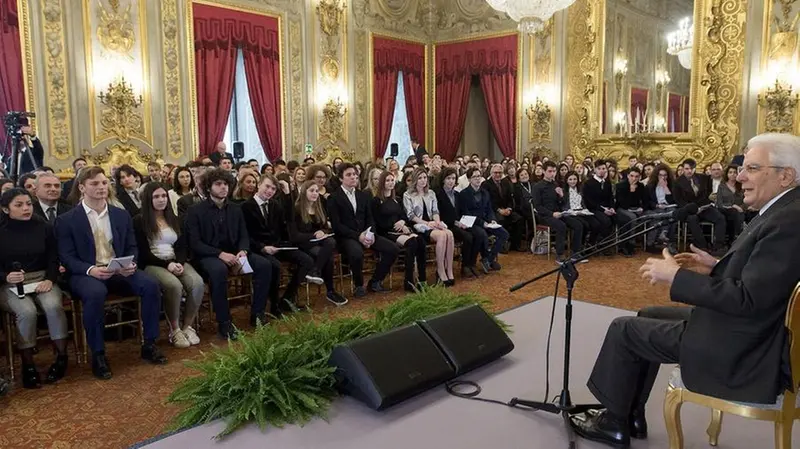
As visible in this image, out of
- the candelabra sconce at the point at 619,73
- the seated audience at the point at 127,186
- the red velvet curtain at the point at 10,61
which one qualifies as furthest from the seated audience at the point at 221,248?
the candelabra sconce at the point at 619,73

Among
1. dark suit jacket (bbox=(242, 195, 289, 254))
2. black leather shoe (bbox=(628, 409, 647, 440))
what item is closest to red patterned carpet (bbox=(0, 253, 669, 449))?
dark suit jacket (bbox=(242, 195, 289, 254))

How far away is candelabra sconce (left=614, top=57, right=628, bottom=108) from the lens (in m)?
10.9

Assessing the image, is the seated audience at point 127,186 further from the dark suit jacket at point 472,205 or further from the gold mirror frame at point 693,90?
the gold mirror frame at point 693,90

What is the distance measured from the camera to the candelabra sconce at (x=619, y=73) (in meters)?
10.9

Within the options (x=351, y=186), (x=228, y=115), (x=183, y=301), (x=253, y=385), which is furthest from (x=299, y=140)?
(x=253, y=385)

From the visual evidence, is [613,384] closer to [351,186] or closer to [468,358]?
[468,358]

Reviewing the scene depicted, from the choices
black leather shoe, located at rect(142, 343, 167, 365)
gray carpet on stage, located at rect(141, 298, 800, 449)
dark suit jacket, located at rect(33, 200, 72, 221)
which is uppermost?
dark suit jacket, located at rect(33, 200, 72, 221)

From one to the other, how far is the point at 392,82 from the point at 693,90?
18.1 ft

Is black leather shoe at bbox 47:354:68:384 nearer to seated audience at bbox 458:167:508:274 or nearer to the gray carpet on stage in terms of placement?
the gray carpet on stage

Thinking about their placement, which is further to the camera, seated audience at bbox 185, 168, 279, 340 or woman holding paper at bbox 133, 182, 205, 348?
seated audience at bbox 185, 168, 279, 340

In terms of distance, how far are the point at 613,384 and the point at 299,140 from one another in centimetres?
891

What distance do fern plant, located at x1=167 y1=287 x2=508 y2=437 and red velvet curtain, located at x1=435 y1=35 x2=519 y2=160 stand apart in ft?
31.4

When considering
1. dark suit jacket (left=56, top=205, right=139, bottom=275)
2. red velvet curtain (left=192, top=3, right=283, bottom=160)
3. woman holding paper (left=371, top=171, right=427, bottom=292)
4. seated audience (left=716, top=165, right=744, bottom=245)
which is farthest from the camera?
red velvet curtain (left=192, top=3, right=283, bottom=160)

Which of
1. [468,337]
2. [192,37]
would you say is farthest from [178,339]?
[192,37]
